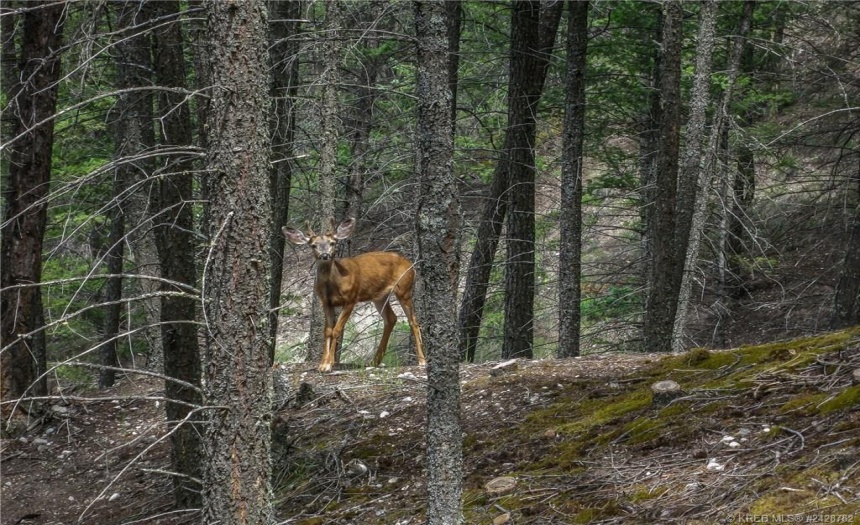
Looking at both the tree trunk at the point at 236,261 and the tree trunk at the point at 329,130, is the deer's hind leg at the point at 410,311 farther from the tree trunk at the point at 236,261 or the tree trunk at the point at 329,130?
the tree trunk at the point at 236,261

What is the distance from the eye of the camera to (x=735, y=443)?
6340mm

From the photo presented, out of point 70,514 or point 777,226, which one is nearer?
point 70,514

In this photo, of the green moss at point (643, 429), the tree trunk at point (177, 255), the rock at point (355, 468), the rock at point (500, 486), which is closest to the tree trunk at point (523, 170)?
the rock at point (355, 468)

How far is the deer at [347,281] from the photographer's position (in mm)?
12062

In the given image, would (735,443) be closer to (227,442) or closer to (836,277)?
(227,442)

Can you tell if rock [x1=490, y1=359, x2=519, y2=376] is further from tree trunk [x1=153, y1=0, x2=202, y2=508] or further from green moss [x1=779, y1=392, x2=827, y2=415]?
green moss [x1=779, y1=392, x2=827, y2=415]

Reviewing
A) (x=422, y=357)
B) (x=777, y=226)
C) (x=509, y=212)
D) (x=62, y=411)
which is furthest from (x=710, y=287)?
(x=62, y=411)

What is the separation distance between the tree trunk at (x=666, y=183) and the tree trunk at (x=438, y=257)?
21.8ft

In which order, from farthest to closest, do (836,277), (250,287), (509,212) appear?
(836,277) < (509,212) < (250,287)

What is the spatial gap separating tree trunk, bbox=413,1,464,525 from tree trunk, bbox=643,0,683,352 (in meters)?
6.64

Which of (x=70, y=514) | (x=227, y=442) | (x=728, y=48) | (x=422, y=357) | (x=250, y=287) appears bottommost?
(x=70, y=514)

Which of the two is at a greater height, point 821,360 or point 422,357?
point 821,360

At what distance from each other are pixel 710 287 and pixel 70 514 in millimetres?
14705

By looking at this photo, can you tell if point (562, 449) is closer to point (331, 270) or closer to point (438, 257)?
point (438, 257)
